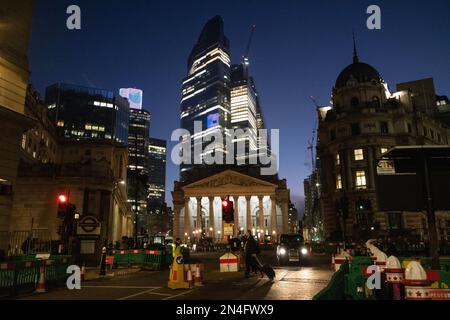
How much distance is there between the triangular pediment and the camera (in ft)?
301

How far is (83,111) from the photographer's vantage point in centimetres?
12975

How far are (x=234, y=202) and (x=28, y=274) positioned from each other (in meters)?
77.4

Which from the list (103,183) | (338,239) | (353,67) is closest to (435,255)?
(103,183)

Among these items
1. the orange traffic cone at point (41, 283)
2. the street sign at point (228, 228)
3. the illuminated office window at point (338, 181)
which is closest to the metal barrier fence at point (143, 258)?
the street sign at point (228, 228)

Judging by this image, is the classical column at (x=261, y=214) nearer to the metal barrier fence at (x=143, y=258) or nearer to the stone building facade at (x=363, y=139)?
the stone building facade at (x=363, y=139)

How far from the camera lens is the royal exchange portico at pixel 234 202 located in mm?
91688

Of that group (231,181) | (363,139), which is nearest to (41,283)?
(363,139)

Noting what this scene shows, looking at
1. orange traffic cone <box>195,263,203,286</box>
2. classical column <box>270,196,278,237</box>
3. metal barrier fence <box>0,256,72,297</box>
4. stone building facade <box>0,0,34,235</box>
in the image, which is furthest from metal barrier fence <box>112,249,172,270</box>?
classical column <box>270,196,278,237</box>

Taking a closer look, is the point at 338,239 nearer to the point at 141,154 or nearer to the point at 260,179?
the point at 260,179

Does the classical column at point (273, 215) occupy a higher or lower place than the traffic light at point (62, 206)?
higher

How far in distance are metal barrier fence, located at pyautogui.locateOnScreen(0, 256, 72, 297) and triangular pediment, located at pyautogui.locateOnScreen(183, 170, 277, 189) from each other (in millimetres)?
76022

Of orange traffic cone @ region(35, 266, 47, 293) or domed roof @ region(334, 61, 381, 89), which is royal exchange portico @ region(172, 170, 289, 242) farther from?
orange traffic cone @ region(35, 266, 47, 293)

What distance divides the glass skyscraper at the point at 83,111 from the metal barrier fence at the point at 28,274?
112m
